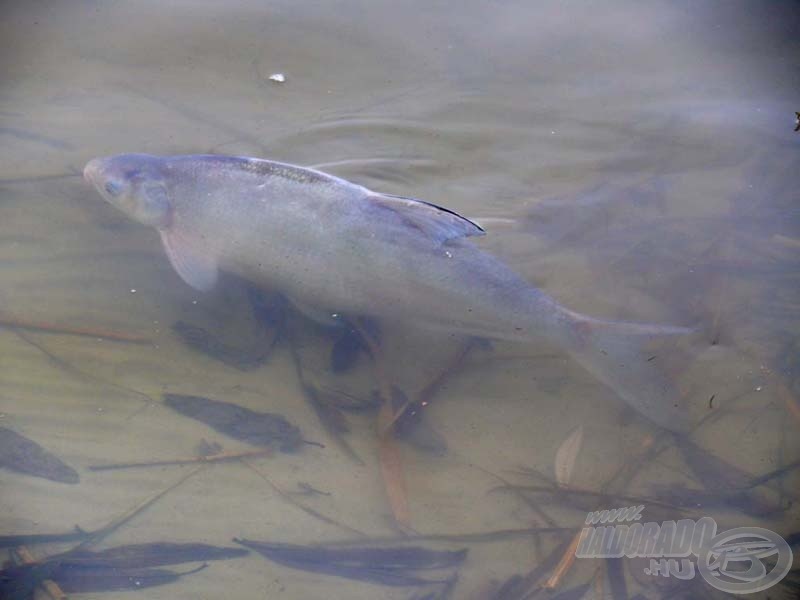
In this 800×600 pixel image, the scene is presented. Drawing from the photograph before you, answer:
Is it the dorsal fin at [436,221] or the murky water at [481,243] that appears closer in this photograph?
the murky water at [481,243]

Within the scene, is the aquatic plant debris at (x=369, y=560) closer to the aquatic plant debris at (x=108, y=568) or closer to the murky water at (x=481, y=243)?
the murky water at (x=481, y=243)

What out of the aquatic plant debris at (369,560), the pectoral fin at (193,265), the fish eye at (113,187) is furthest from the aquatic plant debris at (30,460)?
the fish eye at (113,187)

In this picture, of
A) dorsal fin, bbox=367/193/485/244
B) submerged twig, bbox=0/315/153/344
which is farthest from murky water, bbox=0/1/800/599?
dorsal fin, bbox=367/193/485/244

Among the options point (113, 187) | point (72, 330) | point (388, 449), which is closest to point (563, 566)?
point (388, 449)

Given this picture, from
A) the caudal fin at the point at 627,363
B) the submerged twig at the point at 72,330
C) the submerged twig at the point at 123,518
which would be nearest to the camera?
the submerged twig at the point at 123,518

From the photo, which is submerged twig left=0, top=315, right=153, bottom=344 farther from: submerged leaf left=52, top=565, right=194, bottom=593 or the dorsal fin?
the dorsal fin

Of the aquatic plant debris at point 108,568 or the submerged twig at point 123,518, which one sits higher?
the submerged twig at point 123,518

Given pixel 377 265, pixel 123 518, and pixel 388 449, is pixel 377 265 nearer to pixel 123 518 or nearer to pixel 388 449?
pixel 388 449
